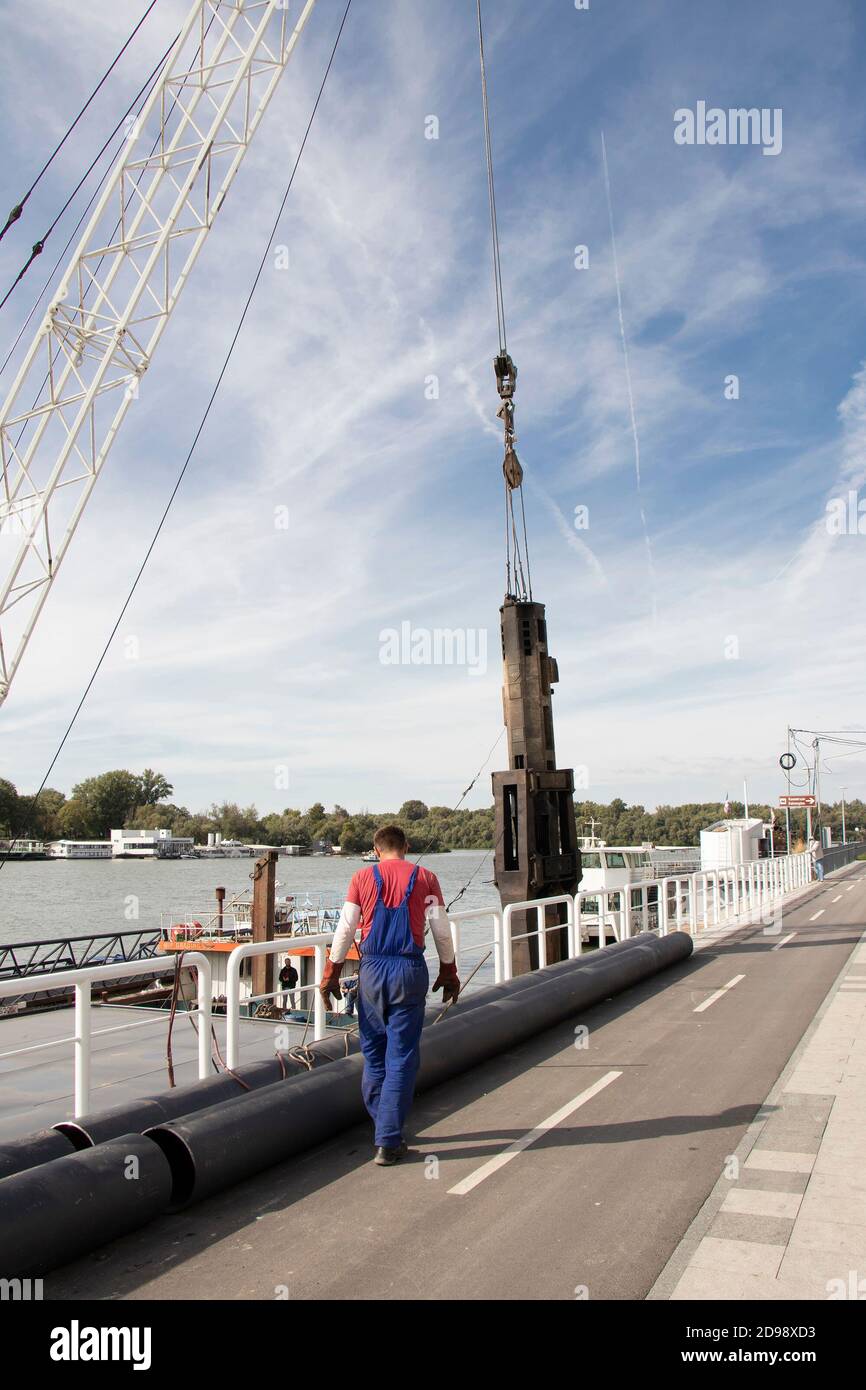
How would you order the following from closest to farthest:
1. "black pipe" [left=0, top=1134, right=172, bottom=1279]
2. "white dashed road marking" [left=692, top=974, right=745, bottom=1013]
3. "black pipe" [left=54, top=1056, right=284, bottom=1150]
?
1. "black pipe" [left=0, top=1134, right=172, bottom=1279]
2. "black pipe" [left=54, top=1056, right=284, bottom=1150]
3. "white dashed road marking" [left=692, top=974, right=745, bottom=1013]

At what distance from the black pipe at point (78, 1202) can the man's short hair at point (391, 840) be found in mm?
2151

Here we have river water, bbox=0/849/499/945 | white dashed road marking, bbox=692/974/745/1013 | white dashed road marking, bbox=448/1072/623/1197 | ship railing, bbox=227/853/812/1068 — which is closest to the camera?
white dashed road marking, bbox=448/1072/623/1197

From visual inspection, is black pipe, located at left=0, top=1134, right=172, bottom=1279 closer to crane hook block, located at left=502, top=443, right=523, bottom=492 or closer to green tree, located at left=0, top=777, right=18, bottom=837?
crane hook block, located at left=502, top=443, right=523, bottom=492

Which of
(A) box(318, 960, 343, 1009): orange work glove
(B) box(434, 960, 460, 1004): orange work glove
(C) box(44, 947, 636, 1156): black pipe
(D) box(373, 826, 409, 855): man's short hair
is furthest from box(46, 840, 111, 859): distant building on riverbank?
(D) box(373, 826, 409, 855): man's short hair

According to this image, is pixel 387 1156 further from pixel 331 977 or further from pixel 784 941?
pixel 784 941

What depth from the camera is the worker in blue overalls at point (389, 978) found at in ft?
19.1

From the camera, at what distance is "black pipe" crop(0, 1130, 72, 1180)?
4.80 m

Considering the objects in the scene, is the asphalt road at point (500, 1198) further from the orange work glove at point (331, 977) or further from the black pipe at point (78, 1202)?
the orange work glove at point (331, 977)

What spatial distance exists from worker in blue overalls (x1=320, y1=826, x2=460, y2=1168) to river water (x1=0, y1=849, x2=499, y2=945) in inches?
757

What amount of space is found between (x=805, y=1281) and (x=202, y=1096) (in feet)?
11.8

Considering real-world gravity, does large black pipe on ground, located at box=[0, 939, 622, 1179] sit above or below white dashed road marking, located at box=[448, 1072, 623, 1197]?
above

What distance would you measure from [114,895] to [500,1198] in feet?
210

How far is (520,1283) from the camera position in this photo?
4137 mm
